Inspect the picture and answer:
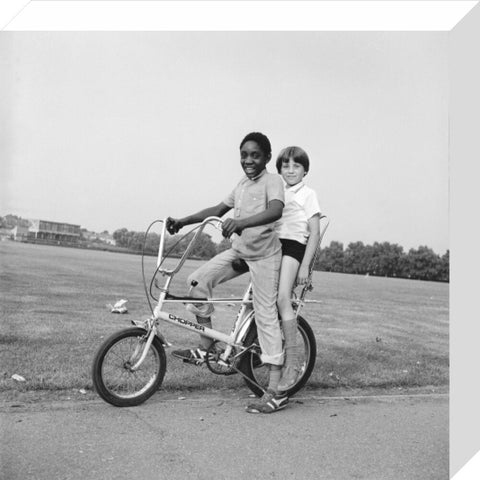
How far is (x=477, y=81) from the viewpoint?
Result: 3.56m

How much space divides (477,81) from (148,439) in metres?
2.76

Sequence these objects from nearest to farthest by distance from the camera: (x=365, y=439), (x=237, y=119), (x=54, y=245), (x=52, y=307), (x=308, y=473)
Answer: (x=308, y=473) → (x=365, y=439) → (x=237, y=119) → (x=54, y=245) → (x=52, y=307)

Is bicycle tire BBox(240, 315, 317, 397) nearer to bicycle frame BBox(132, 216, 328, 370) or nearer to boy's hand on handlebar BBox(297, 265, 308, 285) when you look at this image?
bicycle frame BBox(132, 216, 328, 370)

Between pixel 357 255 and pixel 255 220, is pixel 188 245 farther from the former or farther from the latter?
pixel 357 255

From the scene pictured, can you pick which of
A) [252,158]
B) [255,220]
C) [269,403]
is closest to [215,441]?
[269,403]

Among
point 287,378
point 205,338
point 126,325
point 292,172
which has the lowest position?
point 287,378

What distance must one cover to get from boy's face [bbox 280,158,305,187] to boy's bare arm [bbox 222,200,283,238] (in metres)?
0.40

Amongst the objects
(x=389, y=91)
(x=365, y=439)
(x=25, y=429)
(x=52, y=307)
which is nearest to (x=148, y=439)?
(x=25, y=429)

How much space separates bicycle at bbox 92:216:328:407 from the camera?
343cm

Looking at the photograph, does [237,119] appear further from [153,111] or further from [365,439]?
[365,439]

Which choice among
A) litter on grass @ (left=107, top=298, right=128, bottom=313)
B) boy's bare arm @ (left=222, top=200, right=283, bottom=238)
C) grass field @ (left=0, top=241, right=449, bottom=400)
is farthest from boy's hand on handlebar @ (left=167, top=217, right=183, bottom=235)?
litter on grass @ (left=107, top=298, right=128, bottom=313)

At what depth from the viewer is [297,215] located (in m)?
3.84

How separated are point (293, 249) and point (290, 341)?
591 mm

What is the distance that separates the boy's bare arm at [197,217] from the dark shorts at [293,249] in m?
0.45
